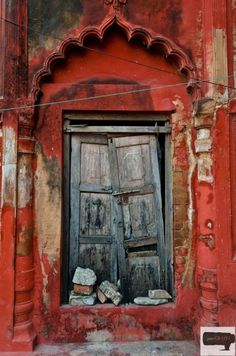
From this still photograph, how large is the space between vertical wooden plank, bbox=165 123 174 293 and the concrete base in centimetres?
59

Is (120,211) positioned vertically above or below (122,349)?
above

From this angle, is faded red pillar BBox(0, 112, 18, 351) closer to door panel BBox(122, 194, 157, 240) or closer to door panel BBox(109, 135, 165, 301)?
door panel BBox(109, 135, 165, 301)

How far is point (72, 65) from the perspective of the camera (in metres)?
3.92

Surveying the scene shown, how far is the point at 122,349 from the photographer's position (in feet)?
11.6

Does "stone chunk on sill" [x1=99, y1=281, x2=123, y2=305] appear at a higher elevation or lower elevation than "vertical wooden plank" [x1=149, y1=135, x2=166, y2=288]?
lower

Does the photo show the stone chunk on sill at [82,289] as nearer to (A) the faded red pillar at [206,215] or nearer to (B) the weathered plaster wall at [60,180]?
(B) the weathered plaster wall at [60,180]

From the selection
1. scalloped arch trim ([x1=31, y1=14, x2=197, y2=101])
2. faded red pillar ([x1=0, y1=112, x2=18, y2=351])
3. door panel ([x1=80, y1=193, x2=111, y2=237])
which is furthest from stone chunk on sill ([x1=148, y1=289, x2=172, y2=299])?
scalloped arch trim ([x1=31, y1=14, x2=197, y2=101])

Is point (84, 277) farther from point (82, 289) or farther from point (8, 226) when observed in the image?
point (8, 226)

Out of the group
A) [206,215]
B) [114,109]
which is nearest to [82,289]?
[206,215]

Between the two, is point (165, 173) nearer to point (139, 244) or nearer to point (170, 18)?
point (139, 244)

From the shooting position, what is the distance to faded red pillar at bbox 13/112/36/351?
139 inches

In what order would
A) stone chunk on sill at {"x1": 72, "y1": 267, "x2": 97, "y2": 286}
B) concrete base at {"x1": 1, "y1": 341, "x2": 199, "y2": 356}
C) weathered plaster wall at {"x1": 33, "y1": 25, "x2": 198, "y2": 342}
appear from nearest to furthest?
concrete base at {"x1": 1, "y1": 341, "x2": 199, "y2": 356}
weathered plaster wall at {"x1": 33, "y1": 25, "x2": 198, "y2": 342}
stone chunk on sill at {"x1": 72, "y1": 267, "x2": 97, "y2": 286}

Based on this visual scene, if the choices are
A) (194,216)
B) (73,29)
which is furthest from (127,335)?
(73,29)

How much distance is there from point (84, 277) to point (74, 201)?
874 millimetres
